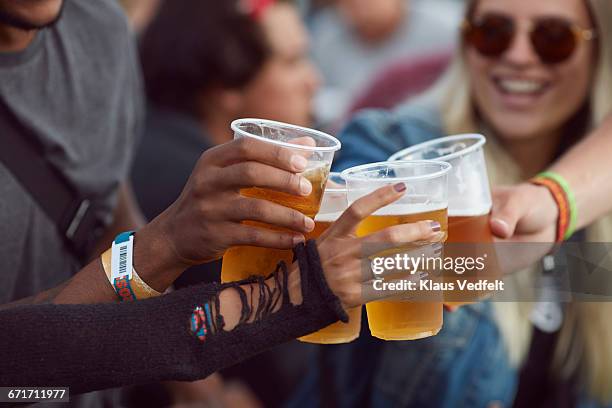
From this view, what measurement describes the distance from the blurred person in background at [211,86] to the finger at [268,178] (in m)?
1.79

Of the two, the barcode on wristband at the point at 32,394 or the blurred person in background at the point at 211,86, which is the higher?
the barcode on wristband at the point at 32,394

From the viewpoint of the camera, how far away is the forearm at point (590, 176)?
72.8 inches

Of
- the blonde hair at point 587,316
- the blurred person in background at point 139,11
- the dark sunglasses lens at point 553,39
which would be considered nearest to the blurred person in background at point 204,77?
the blurred person in background at point 139,11

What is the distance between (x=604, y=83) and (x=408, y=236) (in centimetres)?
153

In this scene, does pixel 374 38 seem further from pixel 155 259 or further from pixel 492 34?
pixel 155 259

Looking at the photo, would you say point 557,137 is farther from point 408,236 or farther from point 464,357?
point 408,236

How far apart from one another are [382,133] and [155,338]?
125 cm

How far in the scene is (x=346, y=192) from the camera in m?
1.48

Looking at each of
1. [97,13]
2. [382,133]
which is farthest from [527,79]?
[97,13]

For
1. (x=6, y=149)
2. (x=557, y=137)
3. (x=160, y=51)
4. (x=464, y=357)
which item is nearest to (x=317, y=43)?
(x=160, y=51)

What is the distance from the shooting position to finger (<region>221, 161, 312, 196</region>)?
126 centimetres

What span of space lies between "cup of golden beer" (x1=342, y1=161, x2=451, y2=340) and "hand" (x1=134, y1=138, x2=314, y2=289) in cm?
11

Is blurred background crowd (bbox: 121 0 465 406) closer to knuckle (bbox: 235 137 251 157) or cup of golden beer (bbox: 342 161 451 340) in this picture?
cup of golden beer (bbox: 342 161 451 340)

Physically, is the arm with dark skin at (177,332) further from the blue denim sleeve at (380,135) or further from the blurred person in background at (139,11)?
the blurred person in background at (139,11)
